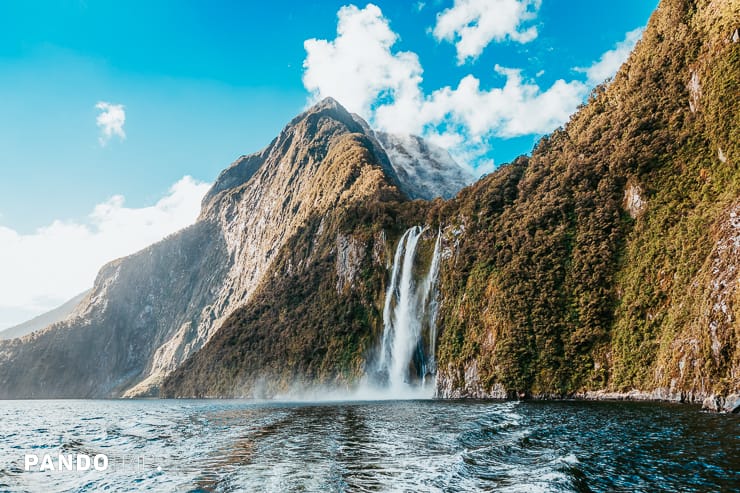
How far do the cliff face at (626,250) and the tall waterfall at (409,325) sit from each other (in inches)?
142

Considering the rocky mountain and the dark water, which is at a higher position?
the rocky mountain

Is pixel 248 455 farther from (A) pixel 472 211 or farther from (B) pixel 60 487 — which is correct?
(A) pixel 472 211

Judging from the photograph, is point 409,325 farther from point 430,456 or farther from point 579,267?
point 430,456

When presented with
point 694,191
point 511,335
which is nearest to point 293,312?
point 511,335

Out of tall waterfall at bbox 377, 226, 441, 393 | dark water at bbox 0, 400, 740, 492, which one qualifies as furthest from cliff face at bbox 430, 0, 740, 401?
dark water at bbox 0, 400, 740, 492

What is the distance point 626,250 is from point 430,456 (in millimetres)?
42322

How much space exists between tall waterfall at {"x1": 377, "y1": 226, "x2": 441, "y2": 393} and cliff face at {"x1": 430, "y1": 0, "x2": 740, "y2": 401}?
360 centimetres

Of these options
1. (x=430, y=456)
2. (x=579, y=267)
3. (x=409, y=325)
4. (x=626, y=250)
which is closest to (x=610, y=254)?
(x=626, y=250)

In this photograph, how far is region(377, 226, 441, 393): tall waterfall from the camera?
70.8 metres

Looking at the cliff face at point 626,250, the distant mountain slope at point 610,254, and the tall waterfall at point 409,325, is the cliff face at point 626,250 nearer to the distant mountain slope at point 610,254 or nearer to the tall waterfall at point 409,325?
the distant mountain slope at point 610,254

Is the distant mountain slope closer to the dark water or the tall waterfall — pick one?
the tall waterfall

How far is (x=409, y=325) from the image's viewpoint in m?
75.8

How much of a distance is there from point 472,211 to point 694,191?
34.9 meters

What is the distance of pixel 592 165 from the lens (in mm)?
62000
